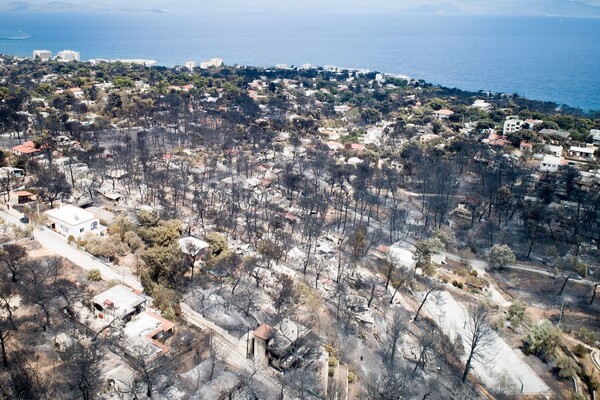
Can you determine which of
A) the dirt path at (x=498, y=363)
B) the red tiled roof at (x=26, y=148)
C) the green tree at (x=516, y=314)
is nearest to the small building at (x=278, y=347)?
the dirt path at (x=498, y=363)

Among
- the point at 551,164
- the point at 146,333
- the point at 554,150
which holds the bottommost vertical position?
the point at 146,333

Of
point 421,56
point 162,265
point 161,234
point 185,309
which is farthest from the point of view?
point 421,56

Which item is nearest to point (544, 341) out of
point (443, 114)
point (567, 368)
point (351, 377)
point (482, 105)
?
point (567, 368)

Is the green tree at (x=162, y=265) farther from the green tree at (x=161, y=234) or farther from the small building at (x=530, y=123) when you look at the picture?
the small building at (x=530, y=123)

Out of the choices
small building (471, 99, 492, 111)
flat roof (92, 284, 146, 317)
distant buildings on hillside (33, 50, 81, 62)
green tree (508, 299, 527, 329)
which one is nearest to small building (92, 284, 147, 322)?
flat roof (92, 284, 146, 317)

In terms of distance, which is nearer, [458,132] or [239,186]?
[239,186]

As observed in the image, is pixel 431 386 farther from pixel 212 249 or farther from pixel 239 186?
pixel 239 186

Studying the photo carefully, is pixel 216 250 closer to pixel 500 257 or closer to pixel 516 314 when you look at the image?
pixel 516 314

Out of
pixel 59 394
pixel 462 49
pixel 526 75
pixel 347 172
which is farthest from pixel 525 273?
pixel 462 49

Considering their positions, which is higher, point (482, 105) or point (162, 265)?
point (482, 105)
